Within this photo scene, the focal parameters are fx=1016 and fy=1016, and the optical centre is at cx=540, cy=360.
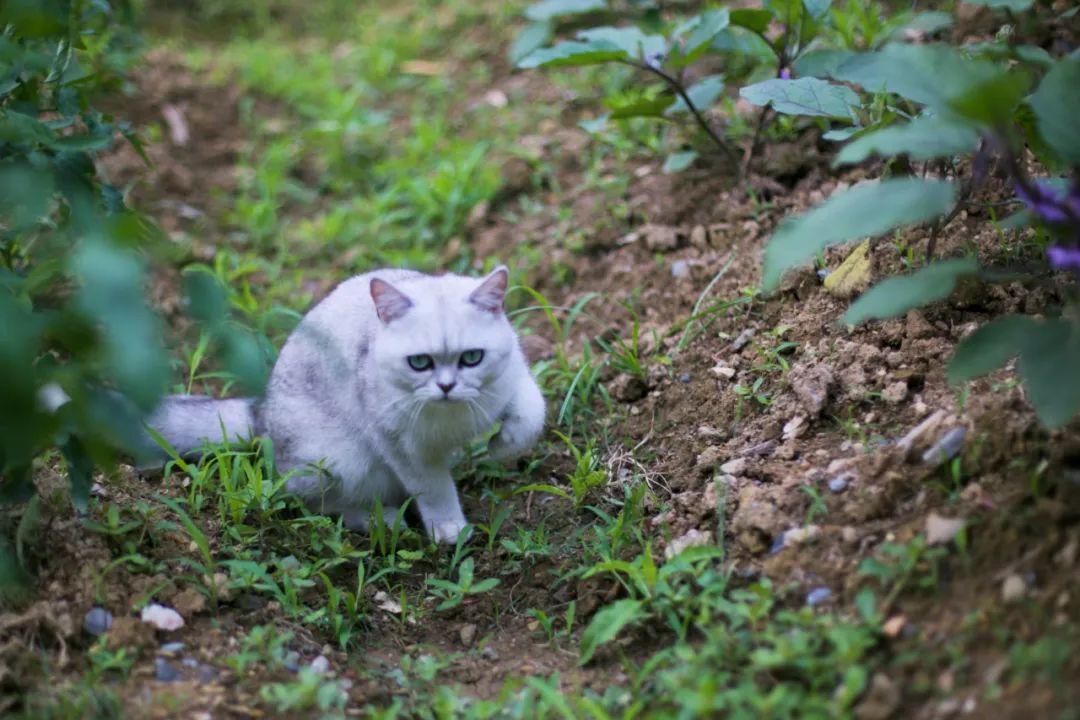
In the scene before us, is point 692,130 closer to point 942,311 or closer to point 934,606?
point 942,311

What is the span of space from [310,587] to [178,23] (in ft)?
23.3

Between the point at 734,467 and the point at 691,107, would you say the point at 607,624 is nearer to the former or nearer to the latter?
the point at 734,467

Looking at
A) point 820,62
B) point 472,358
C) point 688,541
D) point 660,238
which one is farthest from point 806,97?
point 688,541

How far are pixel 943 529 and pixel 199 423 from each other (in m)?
2.76

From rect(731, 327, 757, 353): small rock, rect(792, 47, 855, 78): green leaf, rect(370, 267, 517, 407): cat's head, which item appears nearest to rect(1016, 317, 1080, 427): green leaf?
rect(731, 327, 757, 353): small rock

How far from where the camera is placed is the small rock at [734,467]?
3.56m

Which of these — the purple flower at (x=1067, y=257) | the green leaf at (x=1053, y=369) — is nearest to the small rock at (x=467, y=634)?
the green leaf at (x=1053, y=369)

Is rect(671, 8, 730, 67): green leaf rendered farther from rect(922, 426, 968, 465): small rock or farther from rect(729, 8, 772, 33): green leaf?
rect(922, 426, 968, 465): small rock

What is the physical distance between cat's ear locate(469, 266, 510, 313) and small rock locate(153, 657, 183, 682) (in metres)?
1.59

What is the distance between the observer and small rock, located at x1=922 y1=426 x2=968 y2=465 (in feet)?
9.75

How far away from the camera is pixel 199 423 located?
4.03 metres

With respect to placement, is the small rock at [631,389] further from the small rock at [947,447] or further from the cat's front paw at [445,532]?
the small rock at [947,447]

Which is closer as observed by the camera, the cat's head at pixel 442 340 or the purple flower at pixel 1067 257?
the purple flower at pixel 1067 257

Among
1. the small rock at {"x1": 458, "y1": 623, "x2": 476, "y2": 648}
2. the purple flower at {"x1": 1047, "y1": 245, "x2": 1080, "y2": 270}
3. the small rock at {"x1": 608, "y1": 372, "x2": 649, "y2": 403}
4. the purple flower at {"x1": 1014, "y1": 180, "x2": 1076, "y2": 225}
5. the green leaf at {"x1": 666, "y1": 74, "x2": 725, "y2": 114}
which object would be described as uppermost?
the purple flower at {"x1": 1014, "y1": 180, "x2": 1076, "y2": 225}
